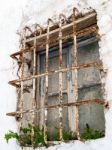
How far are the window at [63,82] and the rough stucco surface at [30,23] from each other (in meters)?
0.11

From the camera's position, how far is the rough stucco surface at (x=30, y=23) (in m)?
2.15

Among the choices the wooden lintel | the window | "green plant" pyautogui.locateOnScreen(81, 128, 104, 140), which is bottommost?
"green plant" pyautogui.locateOnScreen(81, 128, 104, 140)

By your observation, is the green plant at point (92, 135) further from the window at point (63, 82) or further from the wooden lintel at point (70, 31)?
the wooden lintel at point (70, 31)

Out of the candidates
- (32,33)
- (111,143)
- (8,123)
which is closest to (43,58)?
(32,33)

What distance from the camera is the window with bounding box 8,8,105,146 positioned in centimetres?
244

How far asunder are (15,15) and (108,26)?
3.77ft

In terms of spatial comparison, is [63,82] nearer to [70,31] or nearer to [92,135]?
Answer: [70,31]

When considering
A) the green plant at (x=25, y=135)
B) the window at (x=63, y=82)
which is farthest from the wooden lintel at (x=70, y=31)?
the green plant at (x=25, y=135)

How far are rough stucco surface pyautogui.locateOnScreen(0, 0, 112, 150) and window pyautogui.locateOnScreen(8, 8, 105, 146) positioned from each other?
0.35 ft

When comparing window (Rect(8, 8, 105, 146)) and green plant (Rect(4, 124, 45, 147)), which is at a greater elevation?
window (Rect(8, 8, 105, 146))

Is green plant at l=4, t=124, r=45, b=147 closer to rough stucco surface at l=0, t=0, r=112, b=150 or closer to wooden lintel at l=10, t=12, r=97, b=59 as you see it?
rough stucco surface at l=0, t=0, r=112, b=150

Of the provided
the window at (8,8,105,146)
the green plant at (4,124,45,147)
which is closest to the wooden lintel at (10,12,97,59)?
the window at (8,8,105,146)

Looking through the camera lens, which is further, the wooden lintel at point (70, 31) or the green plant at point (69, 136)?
the wooden lintel at point (70, 31)

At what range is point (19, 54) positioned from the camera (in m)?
2.83
